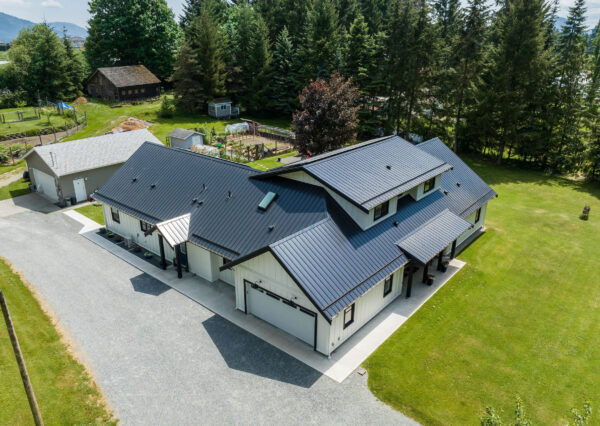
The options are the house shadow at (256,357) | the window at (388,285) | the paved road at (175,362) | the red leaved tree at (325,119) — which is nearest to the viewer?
the paved road at (175,362)

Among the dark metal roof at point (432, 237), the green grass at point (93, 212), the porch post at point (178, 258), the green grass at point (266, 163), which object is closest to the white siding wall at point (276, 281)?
the porch post at point (178, 258)

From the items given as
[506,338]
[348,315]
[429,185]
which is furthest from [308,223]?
[506,338]

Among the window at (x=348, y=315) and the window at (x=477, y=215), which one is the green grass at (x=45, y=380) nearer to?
the window at (x=348, y=315)

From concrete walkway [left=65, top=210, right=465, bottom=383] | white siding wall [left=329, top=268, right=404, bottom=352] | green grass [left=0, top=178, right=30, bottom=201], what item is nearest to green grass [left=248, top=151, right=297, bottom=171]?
concrete walkway [left=65, top=210, right=465, bottom=383]

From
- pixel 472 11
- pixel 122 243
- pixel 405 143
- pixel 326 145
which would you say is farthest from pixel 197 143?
pixel 472 11

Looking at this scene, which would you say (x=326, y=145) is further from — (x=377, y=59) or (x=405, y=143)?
(x=377, y=59)

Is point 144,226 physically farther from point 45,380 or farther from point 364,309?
point 364,309

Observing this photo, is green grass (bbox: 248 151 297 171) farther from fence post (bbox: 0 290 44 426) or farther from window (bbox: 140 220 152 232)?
fence post (bbox: 0 290 44 426)
